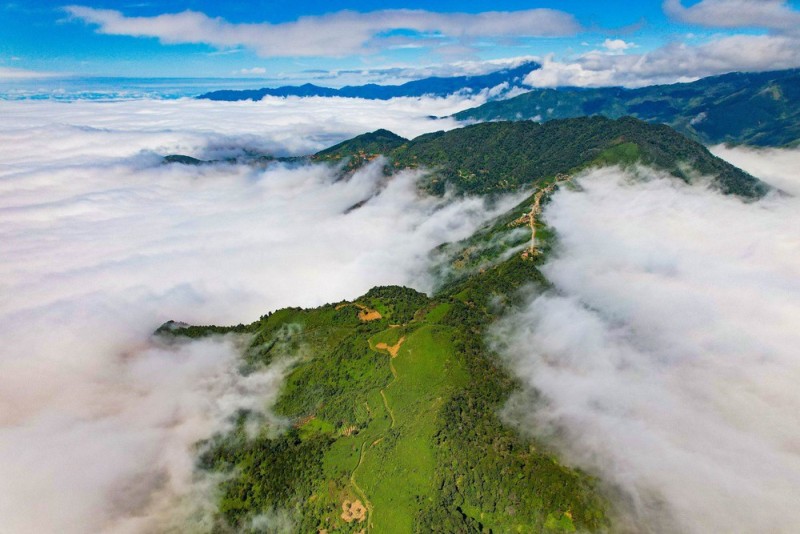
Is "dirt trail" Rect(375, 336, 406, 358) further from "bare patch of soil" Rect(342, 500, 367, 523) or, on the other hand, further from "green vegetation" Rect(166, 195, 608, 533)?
"bare patch of soil" Rect(342, 500, 367, 523)

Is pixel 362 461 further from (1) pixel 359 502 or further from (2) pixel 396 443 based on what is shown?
(1) pixel 359 502

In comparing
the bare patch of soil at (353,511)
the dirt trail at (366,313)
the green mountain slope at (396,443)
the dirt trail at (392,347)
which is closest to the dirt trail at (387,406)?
the green mountain slope at (396,443)

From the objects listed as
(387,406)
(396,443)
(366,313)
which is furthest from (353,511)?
(366,313)

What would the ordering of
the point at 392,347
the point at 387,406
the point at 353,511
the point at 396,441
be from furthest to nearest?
the point at 392,347 → the point at 387,406 → the point at 396,441 → the point at 353,511

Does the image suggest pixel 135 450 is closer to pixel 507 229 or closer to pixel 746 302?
pixel 507 229


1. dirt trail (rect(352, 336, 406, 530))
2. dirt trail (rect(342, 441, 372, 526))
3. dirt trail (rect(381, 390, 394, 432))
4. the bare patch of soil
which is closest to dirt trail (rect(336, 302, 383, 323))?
dirt trail (rect(352, 336, 406, 530))

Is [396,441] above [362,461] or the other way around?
above

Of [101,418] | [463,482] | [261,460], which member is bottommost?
[101,418]

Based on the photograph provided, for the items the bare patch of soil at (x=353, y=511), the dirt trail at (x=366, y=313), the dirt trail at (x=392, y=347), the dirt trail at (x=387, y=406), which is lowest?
the bare patch of soil at (x=353, y=511)

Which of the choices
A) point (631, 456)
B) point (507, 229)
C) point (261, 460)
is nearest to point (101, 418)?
point (261, 460)

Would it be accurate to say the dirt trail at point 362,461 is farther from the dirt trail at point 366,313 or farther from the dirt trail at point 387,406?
the dirt trail at point 366,313

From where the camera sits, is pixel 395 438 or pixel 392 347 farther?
pixel 392 347
